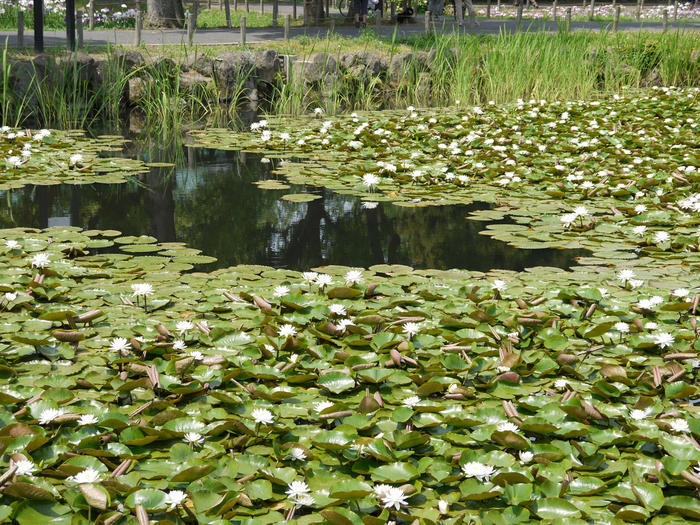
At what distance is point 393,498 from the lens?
1.89 metres

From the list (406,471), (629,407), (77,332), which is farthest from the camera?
(77,332)

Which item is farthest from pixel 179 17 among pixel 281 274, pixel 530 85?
pixel 281 274

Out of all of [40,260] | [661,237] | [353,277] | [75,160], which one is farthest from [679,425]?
[75,160]

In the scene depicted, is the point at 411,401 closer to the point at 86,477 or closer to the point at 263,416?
the point at 263,416

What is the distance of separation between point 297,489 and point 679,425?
1.21 metres

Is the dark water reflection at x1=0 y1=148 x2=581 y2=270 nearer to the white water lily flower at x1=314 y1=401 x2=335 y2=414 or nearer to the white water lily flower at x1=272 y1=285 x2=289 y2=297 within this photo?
the white water lily flower at x1=272 y1=285 x2=289 y2=297

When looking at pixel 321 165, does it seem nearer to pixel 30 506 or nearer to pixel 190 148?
pixel 190 148

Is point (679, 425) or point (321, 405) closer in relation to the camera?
point (679, 425)

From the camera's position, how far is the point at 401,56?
36.6 feet

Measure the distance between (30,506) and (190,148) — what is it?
6050 mm

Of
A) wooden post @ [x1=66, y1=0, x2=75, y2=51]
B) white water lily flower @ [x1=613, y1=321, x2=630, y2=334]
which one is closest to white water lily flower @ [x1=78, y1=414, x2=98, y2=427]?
white water lily flower @ [x1=613, y1=321, x2=630, y2=334]

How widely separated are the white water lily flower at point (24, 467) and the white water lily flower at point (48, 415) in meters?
0.23

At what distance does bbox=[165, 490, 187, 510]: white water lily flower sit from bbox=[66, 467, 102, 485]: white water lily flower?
20 centimetres

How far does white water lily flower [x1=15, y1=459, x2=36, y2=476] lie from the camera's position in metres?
1.95
